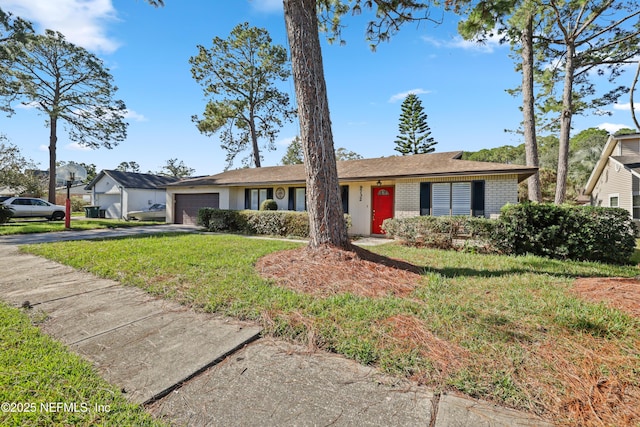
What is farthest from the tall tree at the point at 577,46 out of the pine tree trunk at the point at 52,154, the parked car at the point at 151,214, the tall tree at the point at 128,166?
the tall tree at the point at 128,166

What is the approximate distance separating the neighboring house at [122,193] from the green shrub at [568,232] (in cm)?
2473

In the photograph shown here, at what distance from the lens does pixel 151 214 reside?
76.2 ft

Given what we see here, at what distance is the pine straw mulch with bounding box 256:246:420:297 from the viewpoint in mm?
4051

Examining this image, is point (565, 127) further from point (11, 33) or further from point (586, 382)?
point (11, 33)

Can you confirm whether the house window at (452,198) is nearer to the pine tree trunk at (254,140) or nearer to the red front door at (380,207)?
the red front door at (380,207)

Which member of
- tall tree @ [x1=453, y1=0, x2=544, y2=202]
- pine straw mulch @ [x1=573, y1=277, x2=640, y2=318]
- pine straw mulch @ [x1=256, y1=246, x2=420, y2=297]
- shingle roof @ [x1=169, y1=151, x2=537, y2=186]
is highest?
tall tree @ [x1=453, y1=0, x2=544, y2=202]

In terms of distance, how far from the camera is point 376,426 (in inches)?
70.3

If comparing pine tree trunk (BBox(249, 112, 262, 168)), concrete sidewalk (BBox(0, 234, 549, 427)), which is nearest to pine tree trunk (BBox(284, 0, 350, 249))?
concrete sidewalk (BBox(0, 234, 549, 427))

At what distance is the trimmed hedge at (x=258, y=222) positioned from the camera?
1211 centimetres

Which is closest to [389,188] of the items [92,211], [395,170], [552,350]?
[395,170]

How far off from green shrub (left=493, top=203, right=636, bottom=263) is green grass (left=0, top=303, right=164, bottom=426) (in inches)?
356

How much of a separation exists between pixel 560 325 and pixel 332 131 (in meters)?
4.35

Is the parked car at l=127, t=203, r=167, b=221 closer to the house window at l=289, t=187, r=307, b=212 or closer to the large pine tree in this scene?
the house window at l=289, t=187, r=307, b=212

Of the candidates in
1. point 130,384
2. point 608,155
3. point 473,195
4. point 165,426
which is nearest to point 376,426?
point 165,426
